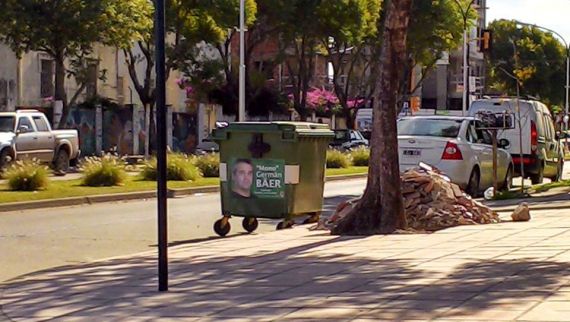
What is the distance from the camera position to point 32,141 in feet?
96.9

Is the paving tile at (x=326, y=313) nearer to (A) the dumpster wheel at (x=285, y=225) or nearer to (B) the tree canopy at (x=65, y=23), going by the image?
(A) the dumpster wheel at (x=285, y=225)

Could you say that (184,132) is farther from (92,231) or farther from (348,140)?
(92,231)

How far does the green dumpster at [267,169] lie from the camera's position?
49.2 ft

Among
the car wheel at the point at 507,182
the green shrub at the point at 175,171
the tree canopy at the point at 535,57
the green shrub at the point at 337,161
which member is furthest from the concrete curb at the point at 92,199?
the tree canopy at the point at 535,57

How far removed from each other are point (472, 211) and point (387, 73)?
9.29 ft

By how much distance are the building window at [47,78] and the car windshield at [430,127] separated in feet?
91.0

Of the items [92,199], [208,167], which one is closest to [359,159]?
[208,167]

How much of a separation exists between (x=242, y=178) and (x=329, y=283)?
5794mm

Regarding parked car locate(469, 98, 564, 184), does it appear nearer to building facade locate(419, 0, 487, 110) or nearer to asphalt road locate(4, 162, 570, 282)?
asphalt road locate(4, 162, 570, 282)

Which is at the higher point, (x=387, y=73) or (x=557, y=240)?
(x=387, y=73)

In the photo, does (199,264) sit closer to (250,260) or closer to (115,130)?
(250,260)

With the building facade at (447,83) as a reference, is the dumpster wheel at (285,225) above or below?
below

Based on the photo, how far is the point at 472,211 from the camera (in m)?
15.4

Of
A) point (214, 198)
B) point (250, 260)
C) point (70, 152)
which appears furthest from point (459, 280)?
point (70, 152)
